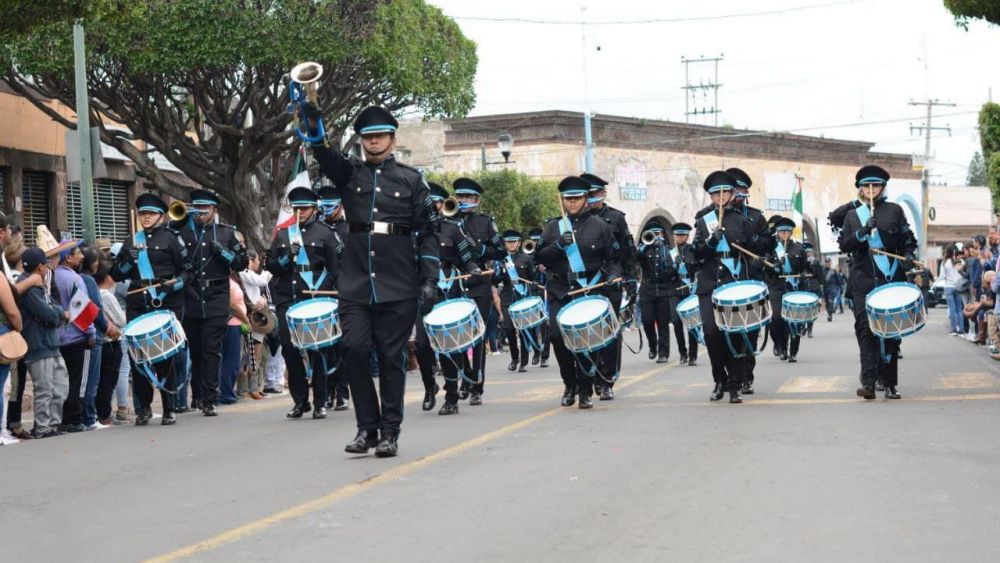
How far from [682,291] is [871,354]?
410 inches

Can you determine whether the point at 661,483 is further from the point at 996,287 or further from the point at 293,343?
the point at 996,287

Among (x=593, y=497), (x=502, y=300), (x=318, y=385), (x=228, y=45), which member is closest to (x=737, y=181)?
(x=318, y=385)

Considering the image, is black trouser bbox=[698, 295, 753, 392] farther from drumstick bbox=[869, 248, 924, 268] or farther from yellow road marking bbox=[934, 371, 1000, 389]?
yellow road marking bbox=[934, 371, 1000, 389]

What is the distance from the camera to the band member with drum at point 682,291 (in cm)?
2391

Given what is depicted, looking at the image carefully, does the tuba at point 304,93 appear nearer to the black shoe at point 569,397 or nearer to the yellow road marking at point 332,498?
the yellow road marking at point 332,498

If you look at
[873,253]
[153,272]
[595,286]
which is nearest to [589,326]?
[595,286]

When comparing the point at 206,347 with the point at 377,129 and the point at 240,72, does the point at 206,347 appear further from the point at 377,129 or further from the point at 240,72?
the point at 240,72

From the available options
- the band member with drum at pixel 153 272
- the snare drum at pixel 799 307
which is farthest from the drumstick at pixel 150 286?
the snare drum at pixel 799 307

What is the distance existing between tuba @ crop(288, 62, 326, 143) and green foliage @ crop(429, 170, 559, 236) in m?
39.8

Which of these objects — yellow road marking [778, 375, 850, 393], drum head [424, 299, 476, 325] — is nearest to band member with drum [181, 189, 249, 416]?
drum head [424, 299, 476, 325]

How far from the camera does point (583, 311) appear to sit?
49.6 ft

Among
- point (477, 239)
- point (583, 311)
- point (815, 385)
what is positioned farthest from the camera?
point (815, 385)

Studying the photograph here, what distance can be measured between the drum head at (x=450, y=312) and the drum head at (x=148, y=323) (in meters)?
2.53

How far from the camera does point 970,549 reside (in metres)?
7.39
